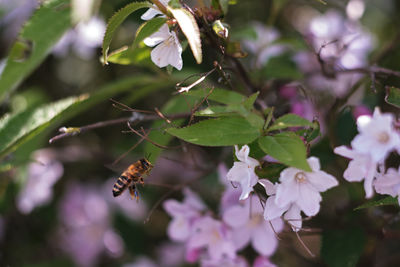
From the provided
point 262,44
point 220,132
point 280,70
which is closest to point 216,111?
point 220,132

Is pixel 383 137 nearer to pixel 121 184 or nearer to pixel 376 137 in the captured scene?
pixel 376 137

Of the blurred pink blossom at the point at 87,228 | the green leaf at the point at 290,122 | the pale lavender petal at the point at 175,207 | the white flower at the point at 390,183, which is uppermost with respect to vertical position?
the green leaf at the point at 290,122

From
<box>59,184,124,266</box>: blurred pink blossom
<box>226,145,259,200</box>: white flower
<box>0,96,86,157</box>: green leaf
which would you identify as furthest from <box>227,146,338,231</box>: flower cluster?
<box>59,184,124,266</box>: blurred pink blossom

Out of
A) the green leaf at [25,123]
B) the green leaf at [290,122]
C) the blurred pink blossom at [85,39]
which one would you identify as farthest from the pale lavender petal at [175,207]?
the blurred pink blossom at [85,39]

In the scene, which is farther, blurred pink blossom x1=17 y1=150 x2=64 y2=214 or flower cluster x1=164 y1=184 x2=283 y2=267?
blurred pink blossom x1=17 y1=150 x2=64 y2=214

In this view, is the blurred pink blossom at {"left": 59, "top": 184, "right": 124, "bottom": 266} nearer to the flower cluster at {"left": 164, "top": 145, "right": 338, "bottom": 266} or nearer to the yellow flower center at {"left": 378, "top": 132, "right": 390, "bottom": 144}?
the flower cluster at {"left": 164, "top": 145, "right": 338, "bottom": 266}

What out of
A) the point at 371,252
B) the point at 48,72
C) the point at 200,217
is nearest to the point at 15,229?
the point at 48,72

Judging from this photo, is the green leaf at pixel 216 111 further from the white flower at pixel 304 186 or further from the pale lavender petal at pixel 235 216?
the pale lavender petal at pixel 235 216
